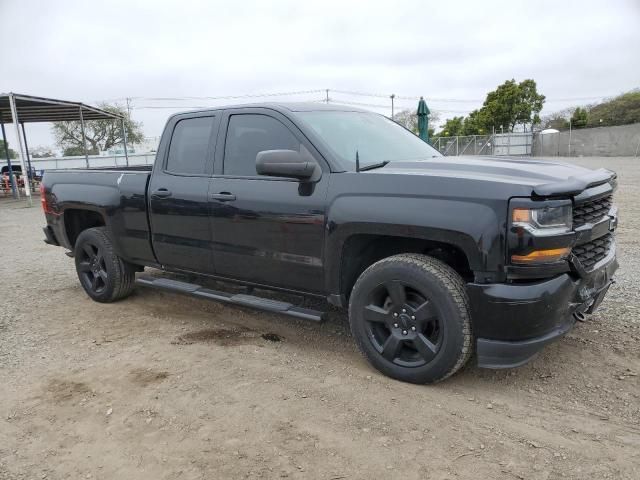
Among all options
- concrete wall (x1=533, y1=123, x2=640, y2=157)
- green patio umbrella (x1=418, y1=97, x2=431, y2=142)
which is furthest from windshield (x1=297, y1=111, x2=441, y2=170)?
concrete wall (x1=533, y1=123, x2=640, y2=157)

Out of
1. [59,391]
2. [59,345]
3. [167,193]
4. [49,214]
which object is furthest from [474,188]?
[49,214]

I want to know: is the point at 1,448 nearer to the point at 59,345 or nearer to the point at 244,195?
the point at 59,345

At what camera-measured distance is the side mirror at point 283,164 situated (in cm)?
331

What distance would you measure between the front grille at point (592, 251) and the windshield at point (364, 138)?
1.42 m

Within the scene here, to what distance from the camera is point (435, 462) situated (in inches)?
96.7

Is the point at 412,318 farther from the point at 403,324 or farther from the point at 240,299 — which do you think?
the point at 240,299

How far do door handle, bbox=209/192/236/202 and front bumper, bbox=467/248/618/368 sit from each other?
Answer: 6.32 feet

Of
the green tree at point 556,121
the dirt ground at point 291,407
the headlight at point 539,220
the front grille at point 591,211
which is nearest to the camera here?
the dirt ground at point 291,407

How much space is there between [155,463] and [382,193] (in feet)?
6.44

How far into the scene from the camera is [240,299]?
4027 mm

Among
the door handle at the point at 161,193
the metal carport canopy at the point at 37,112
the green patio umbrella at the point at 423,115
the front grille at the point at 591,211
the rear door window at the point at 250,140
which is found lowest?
the front grille at the point at 591,211

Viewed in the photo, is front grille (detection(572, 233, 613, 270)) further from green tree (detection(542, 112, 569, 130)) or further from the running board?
green tree (detection(542, 112, 569, 130))

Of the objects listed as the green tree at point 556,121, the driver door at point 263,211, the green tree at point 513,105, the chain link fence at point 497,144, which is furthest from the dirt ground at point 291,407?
the green tree at point 556,121

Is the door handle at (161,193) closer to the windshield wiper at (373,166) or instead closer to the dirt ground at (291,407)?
the dirt ground at (291,407)
